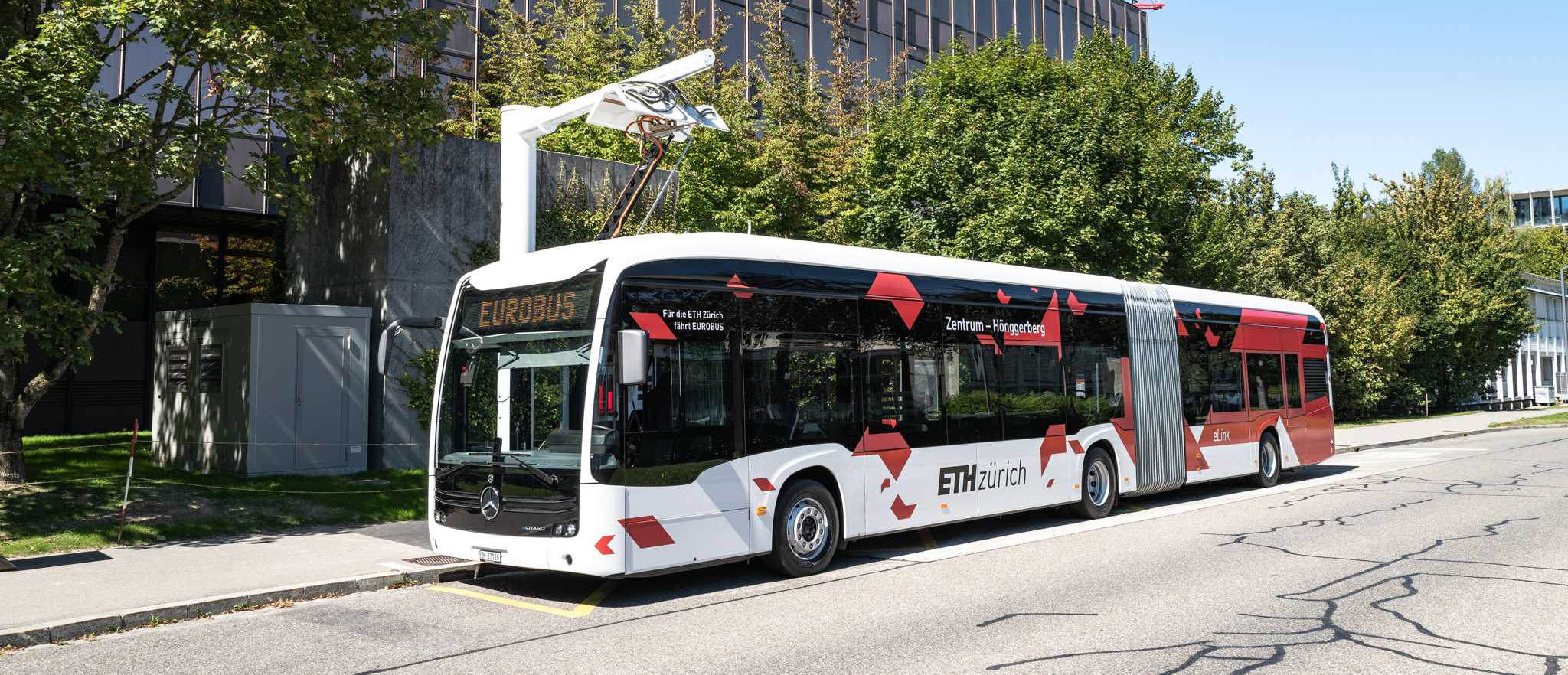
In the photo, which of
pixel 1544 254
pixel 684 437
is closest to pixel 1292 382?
pixel 684 437

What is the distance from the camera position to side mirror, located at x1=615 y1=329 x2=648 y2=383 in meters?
8.23

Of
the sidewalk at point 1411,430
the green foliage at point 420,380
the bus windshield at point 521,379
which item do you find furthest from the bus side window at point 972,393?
the sidewalk at point 1411,430

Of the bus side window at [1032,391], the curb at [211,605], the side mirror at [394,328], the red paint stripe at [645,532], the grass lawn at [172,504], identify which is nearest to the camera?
the curb at [211,605]

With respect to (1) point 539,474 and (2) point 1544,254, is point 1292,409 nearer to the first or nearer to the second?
(1) point 539,474

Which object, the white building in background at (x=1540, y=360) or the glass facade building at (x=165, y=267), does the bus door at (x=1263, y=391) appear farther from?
the white building in background at (x=1540, y=360)

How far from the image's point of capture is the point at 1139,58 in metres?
38.7

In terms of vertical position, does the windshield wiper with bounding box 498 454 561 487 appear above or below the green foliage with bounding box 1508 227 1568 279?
below

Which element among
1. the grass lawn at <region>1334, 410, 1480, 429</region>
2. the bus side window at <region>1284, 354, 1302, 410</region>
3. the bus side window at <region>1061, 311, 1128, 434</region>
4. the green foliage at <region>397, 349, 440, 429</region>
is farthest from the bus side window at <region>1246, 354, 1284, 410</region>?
the grass lawn at <region>1334, 410, 1480, 429</region>

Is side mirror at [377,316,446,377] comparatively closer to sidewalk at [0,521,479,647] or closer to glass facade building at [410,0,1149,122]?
sidewalk at [0,521,479,647]

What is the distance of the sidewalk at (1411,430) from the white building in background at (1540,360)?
19019 millimetres

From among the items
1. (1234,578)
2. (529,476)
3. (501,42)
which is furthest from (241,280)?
(1234,578)

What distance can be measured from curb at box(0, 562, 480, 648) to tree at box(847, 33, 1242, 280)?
1646cm

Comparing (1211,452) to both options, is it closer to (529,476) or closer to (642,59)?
(529,476)

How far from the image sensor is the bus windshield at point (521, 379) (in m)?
8.70
